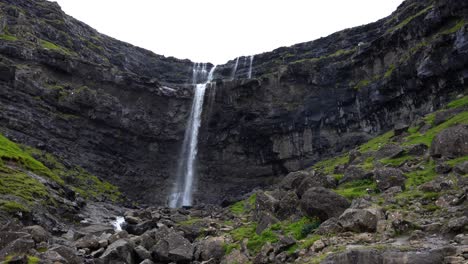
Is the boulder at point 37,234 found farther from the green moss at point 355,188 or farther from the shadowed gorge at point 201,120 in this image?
the green moss at point 355,188

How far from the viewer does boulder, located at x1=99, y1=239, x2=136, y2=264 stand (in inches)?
1002

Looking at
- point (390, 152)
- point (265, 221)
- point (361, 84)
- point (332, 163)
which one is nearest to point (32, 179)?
point (265, 221)

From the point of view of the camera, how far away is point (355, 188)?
88.4 ft

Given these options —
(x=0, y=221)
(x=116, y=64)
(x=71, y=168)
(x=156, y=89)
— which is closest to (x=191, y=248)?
(x=0, y=221)

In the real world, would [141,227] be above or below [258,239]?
below

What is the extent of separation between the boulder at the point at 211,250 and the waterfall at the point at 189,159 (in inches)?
2098

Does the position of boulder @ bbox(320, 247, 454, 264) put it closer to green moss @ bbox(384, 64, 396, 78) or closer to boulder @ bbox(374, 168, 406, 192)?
boulder @ bbox(374, 168, 406, 192)

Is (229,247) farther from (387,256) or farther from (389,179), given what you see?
(387,256)

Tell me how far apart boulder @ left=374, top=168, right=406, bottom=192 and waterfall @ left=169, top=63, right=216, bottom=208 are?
185 feet

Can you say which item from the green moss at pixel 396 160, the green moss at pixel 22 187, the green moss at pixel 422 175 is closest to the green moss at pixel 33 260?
the green moss at pixel 422 175

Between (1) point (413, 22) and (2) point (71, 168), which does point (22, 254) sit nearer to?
(2) point (71, 168)

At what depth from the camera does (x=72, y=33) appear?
98312mm

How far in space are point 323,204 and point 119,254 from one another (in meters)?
13.5

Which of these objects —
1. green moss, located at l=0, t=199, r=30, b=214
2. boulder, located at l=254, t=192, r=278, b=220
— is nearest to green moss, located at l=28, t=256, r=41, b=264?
boulder, located at l=254, t=192, r=278, b=220
